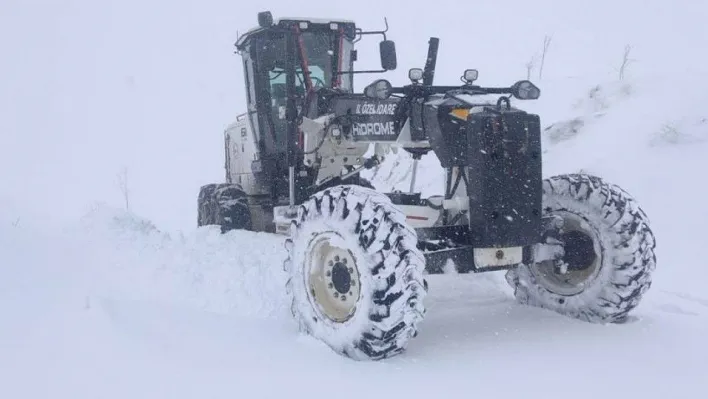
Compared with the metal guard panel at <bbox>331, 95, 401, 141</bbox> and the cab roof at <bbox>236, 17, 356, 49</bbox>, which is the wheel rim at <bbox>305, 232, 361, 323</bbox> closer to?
the metal guard panel at <bbox>331, 95, 401, 141</bbox>

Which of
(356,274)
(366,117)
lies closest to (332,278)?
(356,274)

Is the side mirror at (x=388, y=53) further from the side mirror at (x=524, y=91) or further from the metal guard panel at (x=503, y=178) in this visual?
the metal guard panel at (x=503, y=178)

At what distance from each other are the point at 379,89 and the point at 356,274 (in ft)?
4.83

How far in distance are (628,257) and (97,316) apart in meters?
3.74

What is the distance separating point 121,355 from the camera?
4.02 meters

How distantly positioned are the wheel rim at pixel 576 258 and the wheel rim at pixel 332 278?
183 cm

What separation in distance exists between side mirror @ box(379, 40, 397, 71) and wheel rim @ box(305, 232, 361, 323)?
8.32 ft

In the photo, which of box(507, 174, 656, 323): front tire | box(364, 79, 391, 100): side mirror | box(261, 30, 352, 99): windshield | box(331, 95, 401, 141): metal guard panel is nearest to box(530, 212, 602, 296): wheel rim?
box(507, 174, 656, 323): front tire

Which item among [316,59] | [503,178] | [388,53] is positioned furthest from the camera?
[316,59]

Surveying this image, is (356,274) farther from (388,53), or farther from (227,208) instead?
(227,208)

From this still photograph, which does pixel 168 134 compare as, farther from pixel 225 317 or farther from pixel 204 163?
pixel 225 317

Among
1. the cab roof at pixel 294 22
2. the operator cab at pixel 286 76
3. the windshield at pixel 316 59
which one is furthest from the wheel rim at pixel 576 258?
the cab roof at pixel 294 22

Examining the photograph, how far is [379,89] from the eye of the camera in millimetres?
5129

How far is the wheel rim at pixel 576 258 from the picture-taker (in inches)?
206
